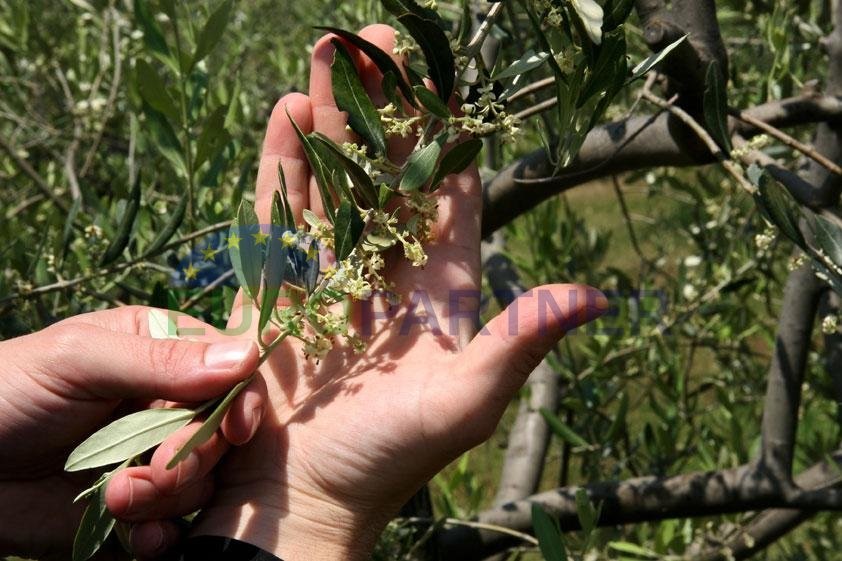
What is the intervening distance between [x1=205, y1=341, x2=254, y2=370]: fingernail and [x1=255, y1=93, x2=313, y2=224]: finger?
0.69 ft

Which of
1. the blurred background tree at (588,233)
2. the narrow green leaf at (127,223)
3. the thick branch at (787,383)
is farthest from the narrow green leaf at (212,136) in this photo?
the thick branch at (787,383)

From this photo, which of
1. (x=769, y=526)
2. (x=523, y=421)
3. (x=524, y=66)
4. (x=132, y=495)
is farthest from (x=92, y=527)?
(x=769, y=526)

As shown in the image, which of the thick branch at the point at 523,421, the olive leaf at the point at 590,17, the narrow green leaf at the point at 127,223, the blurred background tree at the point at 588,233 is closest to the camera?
the olive leaf at the point at 590,17

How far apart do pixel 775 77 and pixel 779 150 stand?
0.21 m

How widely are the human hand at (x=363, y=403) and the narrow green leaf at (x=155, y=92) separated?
31 centimetres

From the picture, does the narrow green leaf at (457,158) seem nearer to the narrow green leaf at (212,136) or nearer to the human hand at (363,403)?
the human hand at (363,403)

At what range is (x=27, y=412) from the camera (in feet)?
3.85

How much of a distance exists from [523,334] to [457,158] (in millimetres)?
202

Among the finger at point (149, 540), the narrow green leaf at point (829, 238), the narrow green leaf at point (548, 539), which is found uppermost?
the narrow green leaf at point (829, 238)

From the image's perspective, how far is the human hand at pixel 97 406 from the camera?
1.01 meters

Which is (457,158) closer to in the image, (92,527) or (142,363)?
(142,363)

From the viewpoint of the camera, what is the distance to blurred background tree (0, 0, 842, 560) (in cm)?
126

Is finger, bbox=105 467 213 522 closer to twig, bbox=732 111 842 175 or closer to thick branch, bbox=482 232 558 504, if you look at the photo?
twig, bbox=732 111 842 175

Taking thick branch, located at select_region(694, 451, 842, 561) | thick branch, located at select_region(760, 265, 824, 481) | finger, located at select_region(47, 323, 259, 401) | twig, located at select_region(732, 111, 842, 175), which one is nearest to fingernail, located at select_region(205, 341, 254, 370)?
finger, located at select_region(47, 323, 259, 401)
